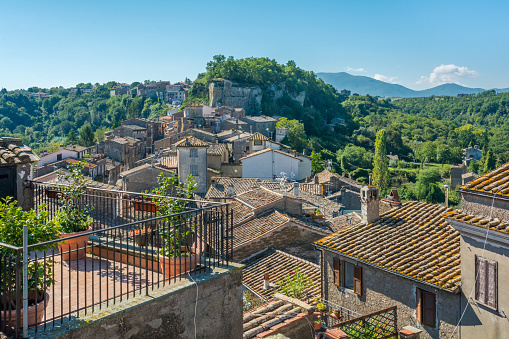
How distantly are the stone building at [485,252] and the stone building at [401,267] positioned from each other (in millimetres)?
620

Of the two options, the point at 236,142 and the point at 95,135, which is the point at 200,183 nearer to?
the point at 236,142

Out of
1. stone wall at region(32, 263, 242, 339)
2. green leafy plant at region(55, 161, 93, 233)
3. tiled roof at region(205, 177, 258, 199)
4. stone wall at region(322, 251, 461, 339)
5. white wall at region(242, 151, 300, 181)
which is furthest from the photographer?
white wall at region(242, 151, 300, 181)

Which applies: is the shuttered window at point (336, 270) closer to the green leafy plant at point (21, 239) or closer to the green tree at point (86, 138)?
the green leafy plant at point (21, 239)

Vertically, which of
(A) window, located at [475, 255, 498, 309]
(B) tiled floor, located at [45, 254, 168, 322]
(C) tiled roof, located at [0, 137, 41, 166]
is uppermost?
(C) tiled roof, located at [0, 137, 41, 166]

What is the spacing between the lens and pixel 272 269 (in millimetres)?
16766

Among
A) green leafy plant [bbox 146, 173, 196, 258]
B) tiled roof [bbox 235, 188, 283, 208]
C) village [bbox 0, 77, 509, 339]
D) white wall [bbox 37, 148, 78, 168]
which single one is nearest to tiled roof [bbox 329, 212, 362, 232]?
village [bbox 0, 77, 509, 339]

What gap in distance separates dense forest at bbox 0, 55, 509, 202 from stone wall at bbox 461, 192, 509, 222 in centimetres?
6141

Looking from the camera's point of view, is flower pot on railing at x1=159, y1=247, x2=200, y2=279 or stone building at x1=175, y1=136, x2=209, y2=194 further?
stone building at x1=175, y1=136, x2=209, y2=194

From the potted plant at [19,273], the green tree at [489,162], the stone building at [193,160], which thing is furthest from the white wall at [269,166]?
the green tree at [489,162]

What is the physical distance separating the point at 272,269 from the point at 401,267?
644 cm

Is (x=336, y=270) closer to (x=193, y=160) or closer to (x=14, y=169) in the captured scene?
(x=14, y=169)

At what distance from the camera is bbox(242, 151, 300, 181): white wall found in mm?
44406

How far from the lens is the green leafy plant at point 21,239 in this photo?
13.5 ft

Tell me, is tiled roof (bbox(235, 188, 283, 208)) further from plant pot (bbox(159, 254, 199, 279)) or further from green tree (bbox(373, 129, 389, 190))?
green tree (bbox(373, 129, 389, 190))
